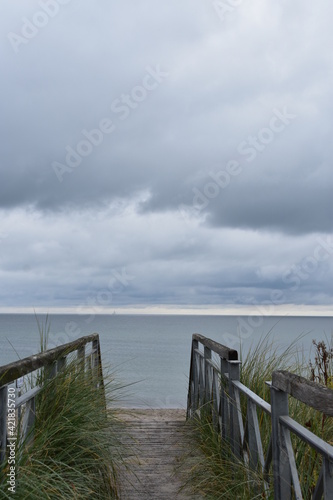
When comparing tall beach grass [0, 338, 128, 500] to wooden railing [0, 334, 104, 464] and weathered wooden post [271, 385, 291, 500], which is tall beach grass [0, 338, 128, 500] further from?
weathered wooden post [271, 385, 291, 500]

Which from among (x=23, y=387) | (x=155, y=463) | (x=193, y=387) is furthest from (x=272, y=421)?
(x=193, y=387)

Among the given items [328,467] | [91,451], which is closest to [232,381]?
[91,451]

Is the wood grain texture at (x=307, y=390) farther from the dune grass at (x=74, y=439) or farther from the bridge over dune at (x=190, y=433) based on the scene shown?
the dune grass at (x=74, y=439)

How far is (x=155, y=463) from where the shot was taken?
4.86m

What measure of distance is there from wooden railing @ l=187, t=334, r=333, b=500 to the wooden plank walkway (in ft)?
1.60

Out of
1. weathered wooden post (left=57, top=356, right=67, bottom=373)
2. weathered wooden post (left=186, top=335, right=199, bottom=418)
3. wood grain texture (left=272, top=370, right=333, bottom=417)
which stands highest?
wood grain texture (left=272, top=370, right=333, bottom=417)

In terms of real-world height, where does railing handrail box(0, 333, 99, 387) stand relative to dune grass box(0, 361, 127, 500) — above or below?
above

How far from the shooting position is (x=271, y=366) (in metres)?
4.71

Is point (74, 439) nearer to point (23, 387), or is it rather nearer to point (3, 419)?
point (23, 387)

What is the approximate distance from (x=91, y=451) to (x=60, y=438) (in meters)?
0.28

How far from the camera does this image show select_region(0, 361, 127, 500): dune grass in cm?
290

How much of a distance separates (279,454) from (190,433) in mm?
2696

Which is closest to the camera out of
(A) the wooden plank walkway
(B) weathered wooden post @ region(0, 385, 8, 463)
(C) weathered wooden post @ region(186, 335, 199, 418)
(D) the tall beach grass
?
(B) weathered wooden post @ region(0, 385, 8, 463)

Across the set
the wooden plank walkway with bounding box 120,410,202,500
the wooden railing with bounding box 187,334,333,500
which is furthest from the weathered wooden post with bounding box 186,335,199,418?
the wooden railing with bounding box 187,334,333,500
